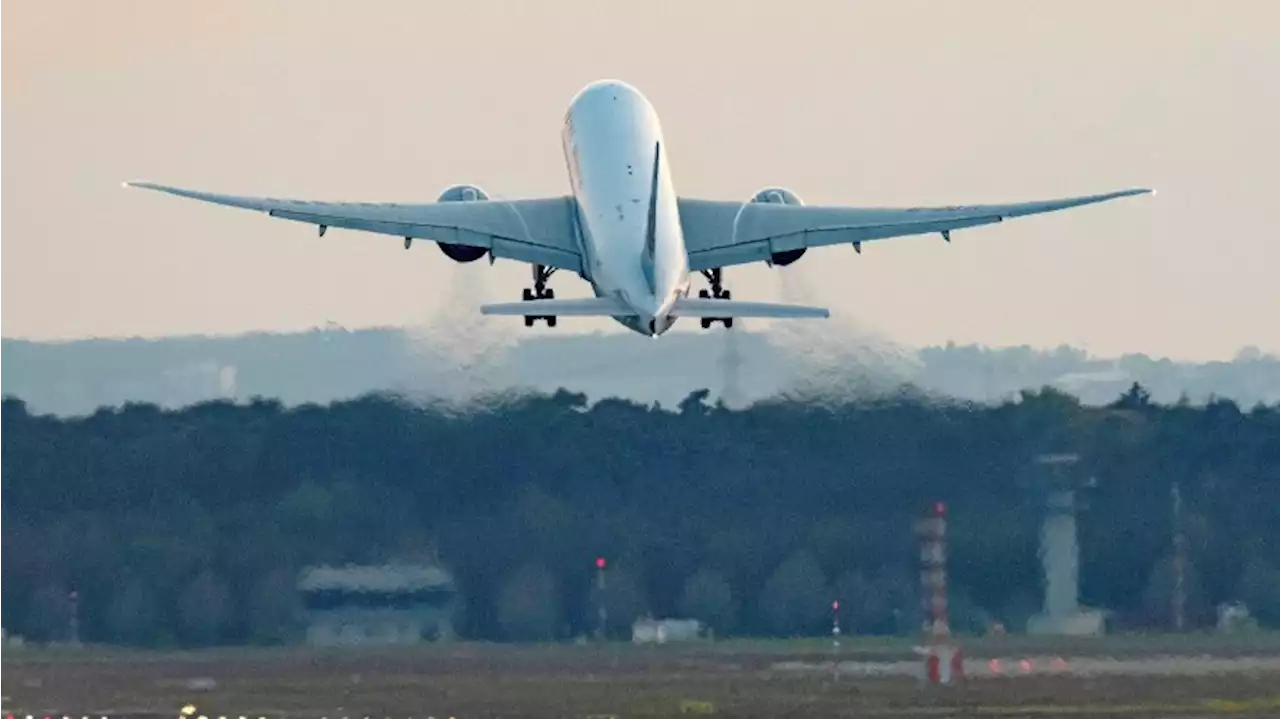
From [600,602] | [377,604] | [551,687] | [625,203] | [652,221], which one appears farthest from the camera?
[600,602]

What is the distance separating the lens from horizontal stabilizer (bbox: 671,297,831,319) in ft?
255

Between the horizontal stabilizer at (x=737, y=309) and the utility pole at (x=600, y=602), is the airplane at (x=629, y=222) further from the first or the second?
the utility pole at (x=600, y=602)

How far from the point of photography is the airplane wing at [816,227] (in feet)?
282

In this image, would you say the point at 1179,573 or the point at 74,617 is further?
the point at 1179,573

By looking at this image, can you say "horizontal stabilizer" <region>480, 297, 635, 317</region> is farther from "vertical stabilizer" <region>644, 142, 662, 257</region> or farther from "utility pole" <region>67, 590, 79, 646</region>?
"utility pole" <region>67, 590, 79, 646</region>

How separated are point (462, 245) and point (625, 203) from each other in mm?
3776

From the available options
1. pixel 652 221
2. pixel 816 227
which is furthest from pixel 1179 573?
pixel 652 221

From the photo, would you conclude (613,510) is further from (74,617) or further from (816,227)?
(74,617)

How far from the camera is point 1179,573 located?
89.1m

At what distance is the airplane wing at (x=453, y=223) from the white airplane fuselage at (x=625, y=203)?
0.85 meters

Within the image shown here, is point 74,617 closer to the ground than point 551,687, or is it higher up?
higher up

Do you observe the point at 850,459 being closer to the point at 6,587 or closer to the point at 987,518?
the point at 987,518

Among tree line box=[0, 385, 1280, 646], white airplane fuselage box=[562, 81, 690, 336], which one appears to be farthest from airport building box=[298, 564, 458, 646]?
white airplane fuselage box=[562, 81, 690, 336]

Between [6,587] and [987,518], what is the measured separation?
22543 mm
